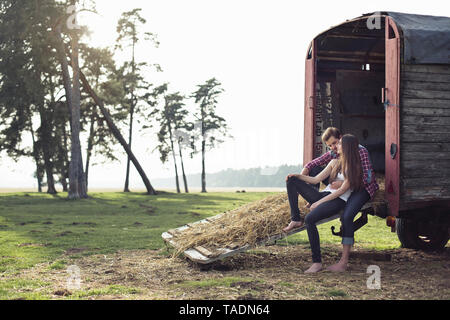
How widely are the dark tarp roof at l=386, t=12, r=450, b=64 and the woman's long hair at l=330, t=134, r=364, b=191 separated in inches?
53.1

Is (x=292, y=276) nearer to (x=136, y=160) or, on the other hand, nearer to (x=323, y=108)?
(x=323, y=108)

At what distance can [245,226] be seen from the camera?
6.65 meters

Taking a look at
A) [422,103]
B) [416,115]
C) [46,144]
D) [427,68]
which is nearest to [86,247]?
[416,115]

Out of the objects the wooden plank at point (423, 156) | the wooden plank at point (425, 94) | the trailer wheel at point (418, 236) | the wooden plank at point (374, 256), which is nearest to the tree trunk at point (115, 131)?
the trailer wheel at point (418, 236)

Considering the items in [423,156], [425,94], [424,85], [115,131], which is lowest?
[423,156]

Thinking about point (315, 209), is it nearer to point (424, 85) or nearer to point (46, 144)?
point (424, 85)

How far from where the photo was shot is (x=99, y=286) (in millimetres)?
5441

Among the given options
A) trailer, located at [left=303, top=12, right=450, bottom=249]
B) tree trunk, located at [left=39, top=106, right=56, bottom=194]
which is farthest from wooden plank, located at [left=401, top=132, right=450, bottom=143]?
tree trunk, located at [left=39, top=106, right=56, bottom=194]

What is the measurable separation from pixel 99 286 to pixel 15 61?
25380mm

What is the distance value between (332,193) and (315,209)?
31cm

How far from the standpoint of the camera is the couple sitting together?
5.95 meters

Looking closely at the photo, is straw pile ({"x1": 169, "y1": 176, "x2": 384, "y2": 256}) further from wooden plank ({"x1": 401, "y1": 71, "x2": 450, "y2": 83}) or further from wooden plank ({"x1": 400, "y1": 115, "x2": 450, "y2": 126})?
wooden plank ({"x1": 401, "y1": 71, "x2": 450, "y2": 83})

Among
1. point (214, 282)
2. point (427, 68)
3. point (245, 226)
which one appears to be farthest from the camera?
point (245, 226)
